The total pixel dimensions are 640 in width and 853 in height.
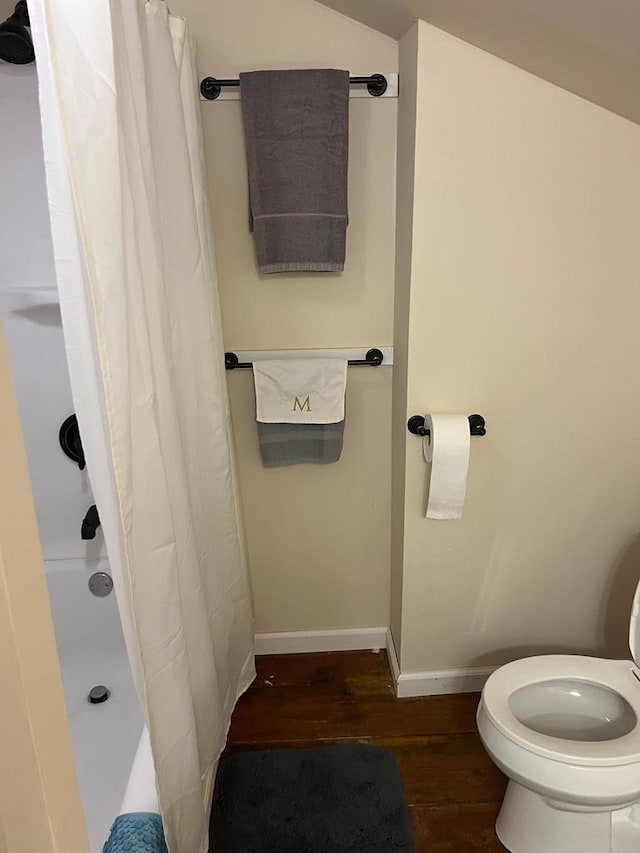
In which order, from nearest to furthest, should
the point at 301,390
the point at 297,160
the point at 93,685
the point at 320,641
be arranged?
the point at 297,160, the point at 301,390, the point at 93,685, the point at 320,641

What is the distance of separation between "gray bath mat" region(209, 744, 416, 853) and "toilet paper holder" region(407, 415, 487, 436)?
0.97 metres

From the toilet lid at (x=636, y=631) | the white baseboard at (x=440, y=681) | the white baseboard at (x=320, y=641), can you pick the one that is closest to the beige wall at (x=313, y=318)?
the white baseboard at (x=320, y=641)

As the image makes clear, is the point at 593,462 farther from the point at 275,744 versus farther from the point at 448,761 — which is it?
the point at 275,744

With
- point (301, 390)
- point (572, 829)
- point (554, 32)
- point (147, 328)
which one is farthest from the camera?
point (301, 390)

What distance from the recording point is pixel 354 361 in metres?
1.94

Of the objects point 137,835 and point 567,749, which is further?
point 567,749

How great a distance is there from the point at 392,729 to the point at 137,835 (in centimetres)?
99

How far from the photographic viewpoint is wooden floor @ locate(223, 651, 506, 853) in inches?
67.0

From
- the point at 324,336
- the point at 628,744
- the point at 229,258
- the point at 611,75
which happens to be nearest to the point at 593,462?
the point at 628,744

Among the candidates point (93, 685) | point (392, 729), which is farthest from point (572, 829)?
point (93, 685)

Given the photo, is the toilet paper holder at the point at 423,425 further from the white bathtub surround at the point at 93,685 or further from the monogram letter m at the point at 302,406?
the white bathtub surround at the point at 93,685

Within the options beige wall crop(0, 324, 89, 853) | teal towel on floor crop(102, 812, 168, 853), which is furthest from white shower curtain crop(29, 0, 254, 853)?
beige wall crop(0, 324, 89, 853)

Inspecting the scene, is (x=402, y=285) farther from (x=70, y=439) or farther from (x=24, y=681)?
(x=24, y=681)

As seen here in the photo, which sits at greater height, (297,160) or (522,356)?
(297,160)
